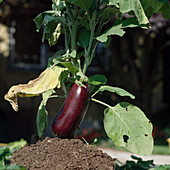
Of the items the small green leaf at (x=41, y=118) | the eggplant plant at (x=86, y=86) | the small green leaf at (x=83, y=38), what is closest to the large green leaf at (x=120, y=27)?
the eggplant plant at (x=86, y=86)

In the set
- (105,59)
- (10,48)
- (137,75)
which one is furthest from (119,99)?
(10,48)

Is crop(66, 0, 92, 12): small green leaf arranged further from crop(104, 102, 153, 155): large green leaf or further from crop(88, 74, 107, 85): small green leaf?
crop(104, 102, 153, 155): large green leaf

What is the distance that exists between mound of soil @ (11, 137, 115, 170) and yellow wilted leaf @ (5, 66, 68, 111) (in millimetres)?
226

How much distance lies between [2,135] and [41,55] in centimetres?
336

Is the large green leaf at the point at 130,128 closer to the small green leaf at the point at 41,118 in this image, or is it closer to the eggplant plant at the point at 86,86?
the eggplant plant at the point at 86,86

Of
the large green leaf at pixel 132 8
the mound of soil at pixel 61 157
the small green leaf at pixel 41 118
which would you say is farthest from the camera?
the small green leaf at pixel 41 118

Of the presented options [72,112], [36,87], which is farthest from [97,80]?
[36,87]

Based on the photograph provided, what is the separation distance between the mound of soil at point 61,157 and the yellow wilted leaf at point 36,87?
0.23 metres

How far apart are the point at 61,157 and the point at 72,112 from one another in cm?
23

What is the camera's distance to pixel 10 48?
29.6 ft

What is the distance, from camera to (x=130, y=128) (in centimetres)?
144

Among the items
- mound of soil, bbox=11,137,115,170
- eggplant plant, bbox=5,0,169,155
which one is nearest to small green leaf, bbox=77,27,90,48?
eggplant plant, bbox=5,0,169,155

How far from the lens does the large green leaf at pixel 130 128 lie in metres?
1.41

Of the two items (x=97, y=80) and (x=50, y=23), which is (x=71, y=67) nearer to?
(x=97, y=80)
